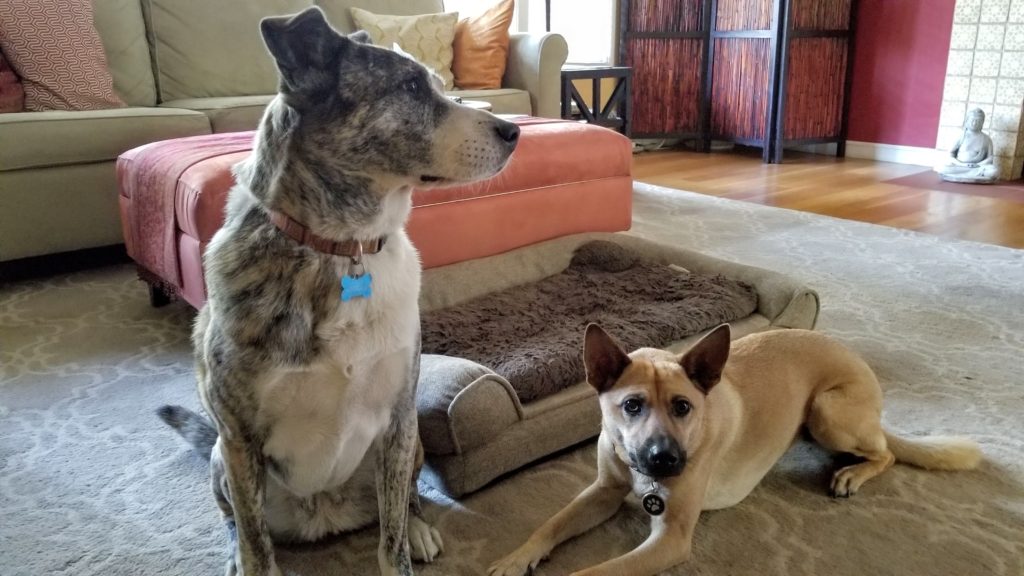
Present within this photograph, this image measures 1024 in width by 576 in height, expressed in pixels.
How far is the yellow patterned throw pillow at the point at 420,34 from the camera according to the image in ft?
14.2

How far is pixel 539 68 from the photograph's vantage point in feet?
14.6

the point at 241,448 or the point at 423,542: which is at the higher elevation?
the point at 241,448

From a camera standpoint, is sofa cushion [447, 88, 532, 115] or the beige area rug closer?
the beige area rug

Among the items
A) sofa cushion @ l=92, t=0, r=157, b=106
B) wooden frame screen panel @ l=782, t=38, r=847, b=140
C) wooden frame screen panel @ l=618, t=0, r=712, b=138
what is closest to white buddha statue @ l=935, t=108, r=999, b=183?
wooden frame screen panel @ l=782, t=38, r=847, b=140

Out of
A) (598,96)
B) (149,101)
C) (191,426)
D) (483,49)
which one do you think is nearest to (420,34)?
(483,49)

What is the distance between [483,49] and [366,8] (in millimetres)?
703

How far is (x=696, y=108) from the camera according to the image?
617 centimetres

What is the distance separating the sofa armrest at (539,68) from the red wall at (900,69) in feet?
8.30

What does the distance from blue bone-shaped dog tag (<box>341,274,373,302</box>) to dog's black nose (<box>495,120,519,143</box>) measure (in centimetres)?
34

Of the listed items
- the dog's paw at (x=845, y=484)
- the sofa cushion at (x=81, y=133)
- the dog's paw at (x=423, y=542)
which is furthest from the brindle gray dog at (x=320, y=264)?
the sofa cushion at (x=81, y=133)

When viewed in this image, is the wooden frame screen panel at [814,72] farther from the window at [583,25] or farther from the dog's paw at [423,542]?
the dog's paw at [423,542]

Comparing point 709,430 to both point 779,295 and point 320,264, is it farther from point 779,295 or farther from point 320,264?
point 779,295

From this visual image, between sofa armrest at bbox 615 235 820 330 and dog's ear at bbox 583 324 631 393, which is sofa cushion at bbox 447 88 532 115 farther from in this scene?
dog's ear at bbox 583 324 631 393

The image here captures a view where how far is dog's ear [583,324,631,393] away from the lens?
150 centimetres
